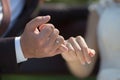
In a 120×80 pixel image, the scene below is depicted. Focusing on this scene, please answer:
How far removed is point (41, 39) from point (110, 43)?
1.06 metres

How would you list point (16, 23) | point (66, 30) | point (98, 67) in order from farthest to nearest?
point (66, 30), point (98, 67), point (16, 23)

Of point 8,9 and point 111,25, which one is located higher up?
point 8,9

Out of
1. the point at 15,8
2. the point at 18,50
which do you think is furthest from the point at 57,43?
the point at 15,8

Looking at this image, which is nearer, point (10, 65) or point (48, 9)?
point (10, 65)

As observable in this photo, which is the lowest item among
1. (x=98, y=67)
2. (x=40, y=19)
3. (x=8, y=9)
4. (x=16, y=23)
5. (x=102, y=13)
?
(x=98, y=67)

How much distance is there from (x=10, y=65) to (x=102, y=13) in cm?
115

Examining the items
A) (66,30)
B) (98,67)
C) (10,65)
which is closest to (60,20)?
(66,30)

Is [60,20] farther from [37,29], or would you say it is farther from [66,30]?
[37,29]

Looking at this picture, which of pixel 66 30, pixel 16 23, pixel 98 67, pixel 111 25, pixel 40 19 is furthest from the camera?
pixel 66 30

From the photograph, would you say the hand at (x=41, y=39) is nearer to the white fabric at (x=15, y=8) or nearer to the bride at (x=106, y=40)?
the white fabric at (x=15, y=8)

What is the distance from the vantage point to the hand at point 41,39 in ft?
4.95

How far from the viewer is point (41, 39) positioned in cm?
151

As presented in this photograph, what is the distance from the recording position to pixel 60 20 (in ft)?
11.2

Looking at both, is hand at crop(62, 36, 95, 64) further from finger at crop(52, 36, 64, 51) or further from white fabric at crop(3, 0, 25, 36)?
white fabric at crop(3, 0, 25, 36)
